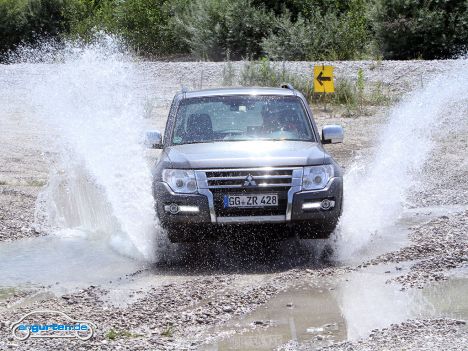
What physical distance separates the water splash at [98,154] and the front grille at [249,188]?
1109 mm

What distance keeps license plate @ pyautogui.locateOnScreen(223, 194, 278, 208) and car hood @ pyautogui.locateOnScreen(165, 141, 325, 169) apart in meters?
0.28

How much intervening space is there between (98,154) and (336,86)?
8.74 meters

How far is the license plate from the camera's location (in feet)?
28.6

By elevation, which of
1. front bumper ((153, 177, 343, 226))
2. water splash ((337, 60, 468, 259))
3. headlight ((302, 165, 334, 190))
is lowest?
water splash ((337, 60, 468, 259))

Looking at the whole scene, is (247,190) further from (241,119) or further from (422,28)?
(422,28)

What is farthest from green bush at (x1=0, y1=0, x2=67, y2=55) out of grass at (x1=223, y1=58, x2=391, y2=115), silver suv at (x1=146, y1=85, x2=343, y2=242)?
silver suv at (x1=146, y1=85, x2=343, y2=242)

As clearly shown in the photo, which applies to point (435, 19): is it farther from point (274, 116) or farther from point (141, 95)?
point (274, 116)

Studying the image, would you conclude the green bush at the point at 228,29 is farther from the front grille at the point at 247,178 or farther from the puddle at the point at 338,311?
the puddle at the point at 338,311

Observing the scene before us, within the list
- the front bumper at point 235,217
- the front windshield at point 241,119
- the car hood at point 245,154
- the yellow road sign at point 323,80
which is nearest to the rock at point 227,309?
the front bumper at point 235,217

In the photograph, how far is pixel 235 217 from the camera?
8.71 metres

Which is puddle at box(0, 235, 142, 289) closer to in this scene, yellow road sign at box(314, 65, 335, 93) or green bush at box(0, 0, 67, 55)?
yellow road sign at box(314, 65, 335, 93)

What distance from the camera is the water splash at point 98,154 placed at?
10781 millimetres

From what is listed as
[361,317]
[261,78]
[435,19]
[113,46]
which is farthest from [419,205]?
[113,46]

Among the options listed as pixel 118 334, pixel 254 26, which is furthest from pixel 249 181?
pixel 254 26
